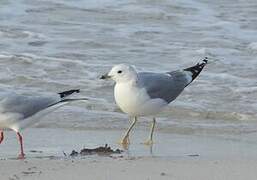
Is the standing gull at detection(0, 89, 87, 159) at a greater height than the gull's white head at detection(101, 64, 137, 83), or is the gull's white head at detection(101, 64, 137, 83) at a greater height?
the gull's white head at detection(101, 64, 137, 83)

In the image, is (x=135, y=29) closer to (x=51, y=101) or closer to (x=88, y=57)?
(x=88, y=57)

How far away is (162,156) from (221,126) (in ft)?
4.87

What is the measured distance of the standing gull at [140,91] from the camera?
23.4 ft

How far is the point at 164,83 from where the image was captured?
7570 millimetres

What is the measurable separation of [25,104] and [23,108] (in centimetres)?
5

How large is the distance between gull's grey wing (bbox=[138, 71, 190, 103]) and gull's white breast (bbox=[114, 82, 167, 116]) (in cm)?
8

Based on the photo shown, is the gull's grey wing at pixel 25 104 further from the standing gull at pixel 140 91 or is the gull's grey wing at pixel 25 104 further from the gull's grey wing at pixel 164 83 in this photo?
the gull's grey wing at pixel 164 83

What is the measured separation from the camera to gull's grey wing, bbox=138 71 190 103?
7336 millimetres

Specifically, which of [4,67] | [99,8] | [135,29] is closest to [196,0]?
[99,8]

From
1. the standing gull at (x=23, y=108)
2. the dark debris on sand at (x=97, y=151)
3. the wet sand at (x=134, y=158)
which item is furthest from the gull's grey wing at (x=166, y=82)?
the dark debris on sand at (x=97, y=151)

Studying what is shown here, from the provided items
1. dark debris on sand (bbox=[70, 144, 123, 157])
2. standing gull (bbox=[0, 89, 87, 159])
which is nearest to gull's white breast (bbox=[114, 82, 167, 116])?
standing gull (bbox=[0, 89, 87, 159])

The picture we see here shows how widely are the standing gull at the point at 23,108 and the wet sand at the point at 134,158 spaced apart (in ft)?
0.68

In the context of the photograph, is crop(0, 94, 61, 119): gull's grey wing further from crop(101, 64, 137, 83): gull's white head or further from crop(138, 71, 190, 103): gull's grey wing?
crop(138, 71, 190, 103): gull's grey wing

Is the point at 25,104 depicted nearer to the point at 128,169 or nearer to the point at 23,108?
the point at 23,108
